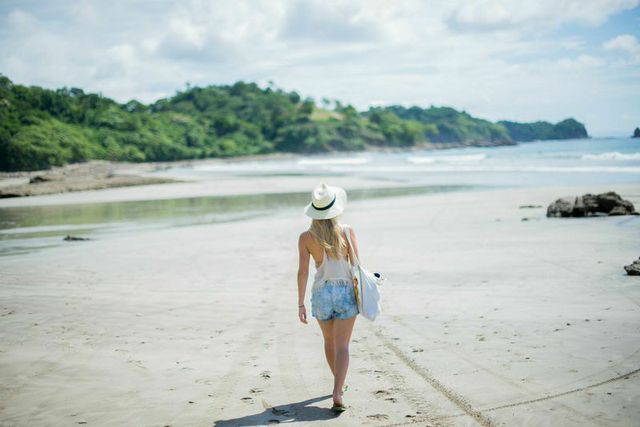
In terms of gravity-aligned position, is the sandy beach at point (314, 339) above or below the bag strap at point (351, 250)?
below

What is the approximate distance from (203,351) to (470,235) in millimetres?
8437

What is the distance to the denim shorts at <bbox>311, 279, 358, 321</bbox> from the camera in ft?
15.2

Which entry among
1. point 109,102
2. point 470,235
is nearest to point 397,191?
point 470,235

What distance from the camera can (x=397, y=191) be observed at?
1083 inches

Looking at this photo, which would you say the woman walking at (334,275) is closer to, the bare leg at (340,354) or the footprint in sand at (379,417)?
the bare leg at (340,354)

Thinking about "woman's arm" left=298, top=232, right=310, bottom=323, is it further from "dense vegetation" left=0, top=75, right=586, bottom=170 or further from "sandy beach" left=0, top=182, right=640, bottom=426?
"dense vegetation" left=0, top=75, right=586, bottom=170

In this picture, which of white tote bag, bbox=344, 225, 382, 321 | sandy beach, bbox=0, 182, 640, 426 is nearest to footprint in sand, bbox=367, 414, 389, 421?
sandy beach, bbox=0, 182, 640, 426

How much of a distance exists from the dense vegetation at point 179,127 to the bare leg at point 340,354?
60.1 meters

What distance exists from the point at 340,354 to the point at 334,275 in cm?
61

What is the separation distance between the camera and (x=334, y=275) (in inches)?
183

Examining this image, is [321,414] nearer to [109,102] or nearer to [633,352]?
[633,352]

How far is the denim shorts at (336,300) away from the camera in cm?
462

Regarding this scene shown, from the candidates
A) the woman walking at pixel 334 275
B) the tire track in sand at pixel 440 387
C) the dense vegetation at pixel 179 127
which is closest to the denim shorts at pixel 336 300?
the woman walking at pixel 334 275

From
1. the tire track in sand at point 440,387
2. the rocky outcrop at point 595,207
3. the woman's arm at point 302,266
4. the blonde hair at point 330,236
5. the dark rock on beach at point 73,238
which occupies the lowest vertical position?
the tire track in sand at point 440,387
